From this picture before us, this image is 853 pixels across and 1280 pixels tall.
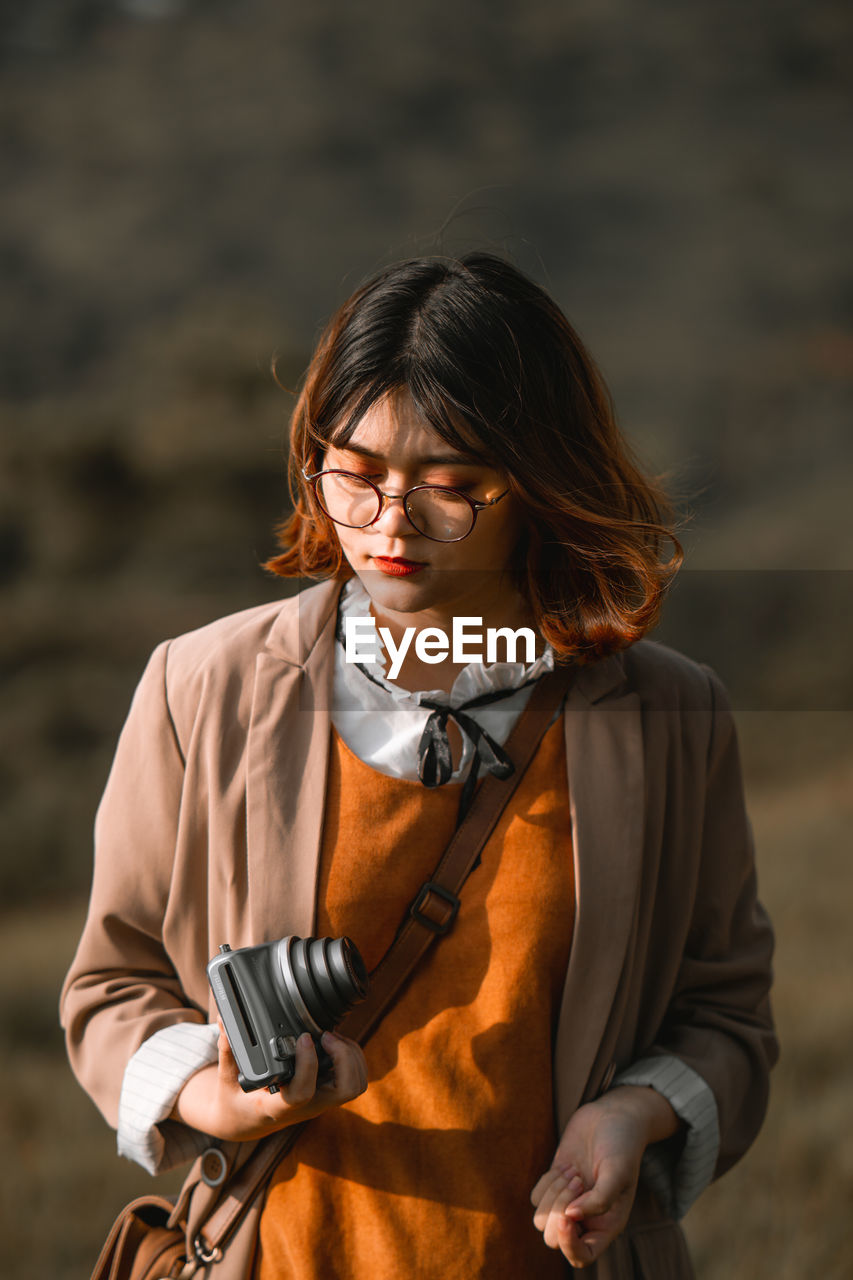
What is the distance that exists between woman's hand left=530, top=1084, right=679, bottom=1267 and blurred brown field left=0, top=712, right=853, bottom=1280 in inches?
77.4

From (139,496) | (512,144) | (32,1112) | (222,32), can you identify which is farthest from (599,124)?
(32,1112)

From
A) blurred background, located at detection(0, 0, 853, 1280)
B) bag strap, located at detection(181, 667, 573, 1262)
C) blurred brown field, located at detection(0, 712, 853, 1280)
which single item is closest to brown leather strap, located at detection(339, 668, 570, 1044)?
bag strap, located at detection(181, 667, 573, 1262)

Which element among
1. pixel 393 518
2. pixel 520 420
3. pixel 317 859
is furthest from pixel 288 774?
pixel 520 420

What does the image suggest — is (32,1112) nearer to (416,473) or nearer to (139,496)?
(416,473)

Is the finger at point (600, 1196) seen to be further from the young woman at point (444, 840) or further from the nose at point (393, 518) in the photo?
the nose at point (393, 518)

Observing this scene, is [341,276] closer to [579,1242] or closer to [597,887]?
[597,887]

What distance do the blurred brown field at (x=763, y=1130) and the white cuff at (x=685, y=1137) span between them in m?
1.81

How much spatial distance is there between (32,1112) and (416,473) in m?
3.09

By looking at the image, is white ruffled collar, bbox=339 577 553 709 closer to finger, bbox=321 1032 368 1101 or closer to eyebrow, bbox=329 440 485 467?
eyebrow, bbox=329 440 485 467

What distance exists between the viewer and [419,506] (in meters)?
1.20

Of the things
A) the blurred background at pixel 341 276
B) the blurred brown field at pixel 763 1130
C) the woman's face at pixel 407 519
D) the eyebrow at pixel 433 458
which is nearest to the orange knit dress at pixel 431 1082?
the woman's face at pixel 407 519

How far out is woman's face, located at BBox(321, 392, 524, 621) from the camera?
1.19m

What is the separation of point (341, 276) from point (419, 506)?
17.2 feet

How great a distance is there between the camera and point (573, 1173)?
122cm
